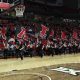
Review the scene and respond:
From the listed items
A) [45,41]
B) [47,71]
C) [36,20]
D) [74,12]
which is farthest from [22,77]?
[74,12]

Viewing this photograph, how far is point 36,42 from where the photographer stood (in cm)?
3072

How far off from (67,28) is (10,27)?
975 cm

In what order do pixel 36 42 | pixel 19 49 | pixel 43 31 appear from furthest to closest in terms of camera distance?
pixel 43 31 → pixel 36 42 → pixel 19 49

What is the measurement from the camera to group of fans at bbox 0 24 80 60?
27.9 m

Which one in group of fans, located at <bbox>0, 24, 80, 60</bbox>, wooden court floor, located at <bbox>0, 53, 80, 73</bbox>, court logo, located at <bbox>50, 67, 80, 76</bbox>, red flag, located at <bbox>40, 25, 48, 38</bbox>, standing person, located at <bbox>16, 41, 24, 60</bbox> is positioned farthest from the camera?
red flag, located at <bbox>40, 25, 48, 38</bbox>

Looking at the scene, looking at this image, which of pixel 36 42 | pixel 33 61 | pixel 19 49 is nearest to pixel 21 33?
pixel 19 49

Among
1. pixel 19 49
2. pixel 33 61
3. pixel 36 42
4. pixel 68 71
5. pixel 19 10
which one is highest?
pixel 19 10

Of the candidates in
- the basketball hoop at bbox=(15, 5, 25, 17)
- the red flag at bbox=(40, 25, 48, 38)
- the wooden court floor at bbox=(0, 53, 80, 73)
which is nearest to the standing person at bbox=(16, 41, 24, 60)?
the wooden court floor at bbox=(0, 53, 80, 73)

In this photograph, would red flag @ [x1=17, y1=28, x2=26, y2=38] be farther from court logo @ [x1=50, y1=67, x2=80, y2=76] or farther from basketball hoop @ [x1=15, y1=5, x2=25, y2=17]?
court logo @ [x1=50, y1=67, x2=80, y2=76]

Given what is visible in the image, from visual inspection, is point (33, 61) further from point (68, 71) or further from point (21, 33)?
point (21, 33)

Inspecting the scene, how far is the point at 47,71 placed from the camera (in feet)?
83.7

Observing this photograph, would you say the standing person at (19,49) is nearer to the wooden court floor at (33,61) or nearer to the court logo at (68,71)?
the wooden court floor at (33,61)

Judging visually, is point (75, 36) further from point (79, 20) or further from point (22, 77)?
point (22, 77)

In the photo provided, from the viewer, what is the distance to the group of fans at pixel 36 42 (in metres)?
27.9
